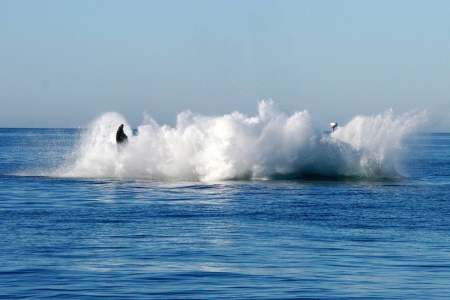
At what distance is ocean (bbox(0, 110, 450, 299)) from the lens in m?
21.1

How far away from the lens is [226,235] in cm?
2880

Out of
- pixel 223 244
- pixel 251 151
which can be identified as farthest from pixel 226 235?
pixel 251 151

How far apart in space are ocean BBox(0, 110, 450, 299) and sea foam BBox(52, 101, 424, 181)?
172 mm

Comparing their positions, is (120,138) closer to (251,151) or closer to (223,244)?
(251,151)

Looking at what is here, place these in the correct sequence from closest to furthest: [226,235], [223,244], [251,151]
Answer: [223,244]
[226,235]
[251,151]

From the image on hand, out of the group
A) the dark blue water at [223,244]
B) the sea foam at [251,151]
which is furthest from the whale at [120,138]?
the dark blue water at [223,244]

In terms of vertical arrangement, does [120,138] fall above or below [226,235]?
above

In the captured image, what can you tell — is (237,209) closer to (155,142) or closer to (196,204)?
(196,204)

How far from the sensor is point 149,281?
21.4 metres

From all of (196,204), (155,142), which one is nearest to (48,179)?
→ (155,142)

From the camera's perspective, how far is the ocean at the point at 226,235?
2106cm

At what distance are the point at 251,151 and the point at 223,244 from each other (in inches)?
1078

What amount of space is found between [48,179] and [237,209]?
1847cm

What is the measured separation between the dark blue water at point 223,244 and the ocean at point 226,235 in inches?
1.6
